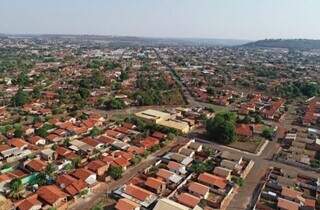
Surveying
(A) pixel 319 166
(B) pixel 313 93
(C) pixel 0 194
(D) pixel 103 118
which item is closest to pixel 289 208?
(A) pixel 319 166

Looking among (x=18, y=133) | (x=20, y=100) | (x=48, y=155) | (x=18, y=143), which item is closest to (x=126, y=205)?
(x=48, y=155)

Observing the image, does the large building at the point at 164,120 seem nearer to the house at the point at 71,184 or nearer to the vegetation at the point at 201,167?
the vegetation at the point at 201,167

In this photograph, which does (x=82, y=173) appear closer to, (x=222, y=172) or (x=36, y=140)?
(x=36, y=140)

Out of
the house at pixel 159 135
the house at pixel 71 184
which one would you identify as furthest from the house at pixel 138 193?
the house at pixel 159 135

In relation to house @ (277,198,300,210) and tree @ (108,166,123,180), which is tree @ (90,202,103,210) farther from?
house @ (277,198,300,210)

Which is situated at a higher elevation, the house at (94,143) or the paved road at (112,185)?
the house at (94,143)

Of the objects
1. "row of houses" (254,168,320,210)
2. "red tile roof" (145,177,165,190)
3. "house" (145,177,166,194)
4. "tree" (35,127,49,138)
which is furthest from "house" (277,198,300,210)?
"tree" (35,127,49,138)
